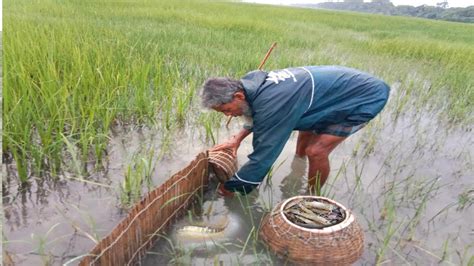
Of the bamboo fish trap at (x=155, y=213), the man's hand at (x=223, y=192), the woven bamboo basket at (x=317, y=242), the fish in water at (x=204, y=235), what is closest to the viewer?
the bamboo fish trap at (x=155, y=213)

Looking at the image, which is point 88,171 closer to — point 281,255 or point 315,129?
point 281,255

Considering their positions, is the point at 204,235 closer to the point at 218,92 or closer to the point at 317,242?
the point at 317,242

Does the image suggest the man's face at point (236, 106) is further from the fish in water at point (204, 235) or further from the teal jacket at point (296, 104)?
the fish in water at point (204, 235)

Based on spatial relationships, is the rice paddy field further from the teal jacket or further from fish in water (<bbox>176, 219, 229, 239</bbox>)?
the teal jacket

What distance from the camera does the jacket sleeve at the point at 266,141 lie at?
7.43ft

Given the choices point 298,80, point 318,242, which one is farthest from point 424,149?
point 318,242

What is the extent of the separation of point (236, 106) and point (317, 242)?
0.93 metres

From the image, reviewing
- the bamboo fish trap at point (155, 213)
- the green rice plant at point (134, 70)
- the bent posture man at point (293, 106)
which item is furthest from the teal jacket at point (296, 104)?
the green rice plant at point (134, 70)

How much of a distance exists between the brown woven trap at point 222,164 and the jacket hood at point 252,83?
52cm

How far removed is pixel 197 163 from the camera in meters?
2.48

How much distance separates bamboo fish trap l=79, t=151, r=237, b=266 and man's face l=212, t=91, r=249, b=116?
38 cm

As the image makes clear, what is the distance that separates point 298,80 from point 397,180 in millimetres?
1425

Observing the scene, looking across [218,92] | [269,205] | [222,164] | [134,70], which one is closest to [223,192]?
[222,164]

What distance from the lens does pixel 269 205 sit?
2.64m
